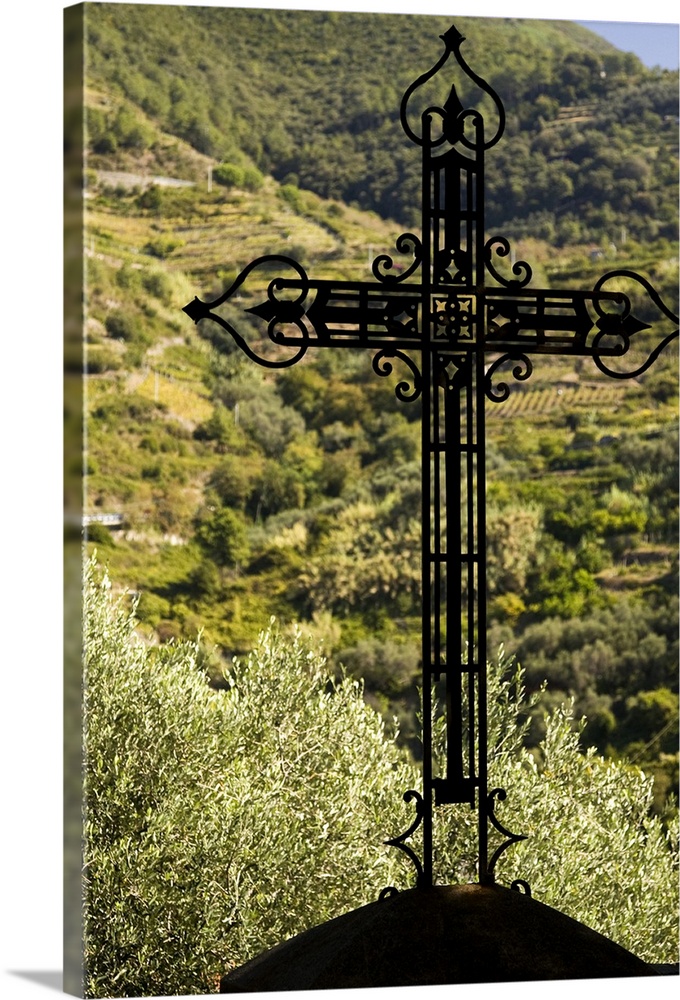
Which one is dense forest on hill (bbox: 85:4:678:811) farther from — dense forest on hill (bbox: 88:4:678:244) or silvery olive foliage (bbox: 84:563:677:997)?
silvery olive foliage (bbox: 84:563:677:997)

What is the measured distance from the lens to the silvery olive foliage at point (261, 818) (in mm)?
8758

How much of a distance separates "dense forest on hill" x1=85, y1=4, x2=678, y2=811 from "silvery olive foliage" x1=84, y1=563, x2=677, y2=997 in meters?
0.62

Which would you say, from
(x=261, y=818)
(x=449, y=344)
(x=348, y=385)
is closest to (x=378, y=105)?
(x=348, y=385)

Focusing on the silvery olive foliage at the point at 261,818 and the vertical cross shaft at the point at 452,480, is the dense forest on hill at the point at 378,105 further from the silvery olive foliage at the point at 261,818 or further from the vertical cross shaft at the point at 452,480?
the vertical cross shaft at the point at 452,480

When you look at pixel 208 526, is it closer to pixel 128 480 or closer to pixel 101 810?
pixel 128 480

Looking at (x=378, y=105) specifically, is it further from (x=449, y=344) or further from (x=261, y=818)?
(x=449, y=344)

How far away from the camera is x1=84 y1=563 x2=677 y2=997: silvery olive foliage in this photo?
8.76m

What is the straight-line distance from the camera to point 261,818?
8992mm

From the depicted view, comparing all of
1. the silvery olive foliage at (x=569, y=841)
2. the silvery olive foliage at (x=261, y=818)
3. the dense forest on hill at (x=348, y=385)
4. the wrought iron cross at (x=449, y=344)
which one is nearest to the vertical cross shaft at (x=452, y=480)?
the wrought iron cross at (x=449, y=344)

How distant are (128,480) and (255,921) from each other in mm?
2784

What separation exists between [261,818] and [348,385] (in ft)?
11.1

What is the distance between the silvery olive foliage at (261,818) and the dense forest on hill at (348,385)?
24.3 inches

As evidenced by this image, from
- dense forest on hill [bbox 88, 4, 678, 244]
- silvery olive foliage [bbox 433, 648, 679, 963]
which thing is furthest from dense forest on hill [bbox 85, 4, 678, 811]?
silvery olive foliage [bbox 433, 648, 679, 963]

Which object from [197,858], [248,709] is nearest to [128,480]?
[248,709]
